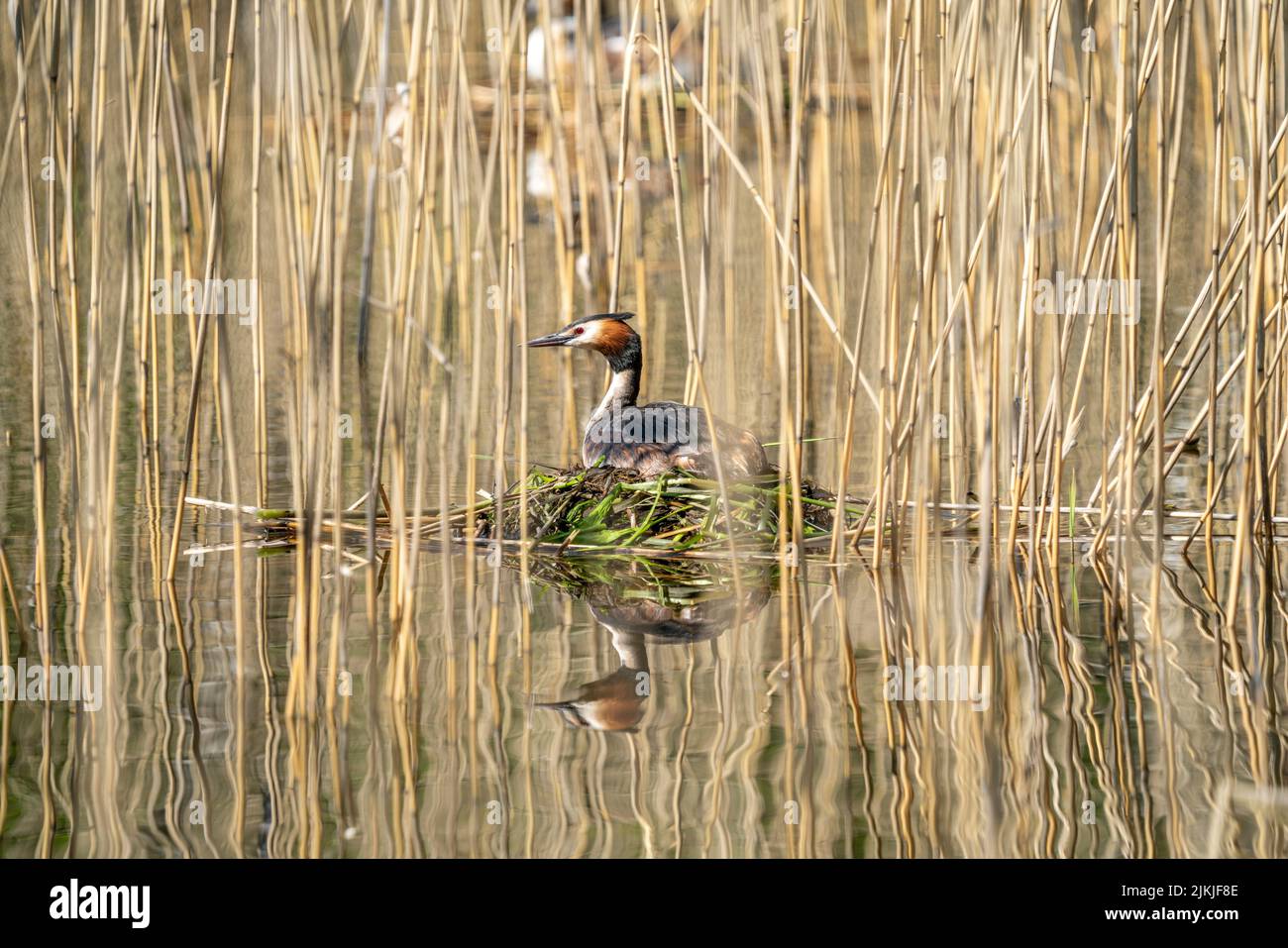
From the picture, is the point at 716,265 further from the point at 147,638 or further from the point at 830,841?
the point at 830,841

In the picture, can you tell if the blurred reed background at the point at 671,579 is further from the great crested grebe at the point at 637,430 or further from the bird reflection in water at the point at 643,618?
the great crested grebe at the point at 637,430

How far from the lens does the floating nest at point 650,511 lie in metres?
4.56

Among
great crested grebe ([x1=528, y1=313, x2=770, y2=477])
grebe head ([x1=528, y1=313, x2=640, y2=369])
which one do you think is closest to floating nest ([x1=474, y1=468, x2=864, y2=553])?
great crested grebe ([x1=528, y1=313, x2=770, y2=477])

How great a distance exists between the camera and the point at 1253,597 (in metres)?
3.91


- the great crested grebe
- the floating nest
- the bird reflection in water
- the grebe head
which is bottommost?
the bird reflection in water

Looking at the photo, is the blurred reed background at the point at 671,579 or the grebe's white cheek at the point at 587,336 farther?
the grebe's white cheek at the point at 587,336

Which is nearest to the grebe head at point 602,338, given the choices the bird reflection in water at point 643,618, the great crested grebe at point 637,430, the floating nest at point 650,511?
the great crested grebe at point 637,430

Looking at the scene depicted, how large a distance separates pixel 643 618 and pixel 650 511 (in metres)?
0.69

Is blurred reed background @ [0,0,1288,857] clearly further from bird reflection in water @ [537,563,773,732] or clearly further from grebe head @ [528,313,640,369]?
grebe head @ [528,313,640,369]

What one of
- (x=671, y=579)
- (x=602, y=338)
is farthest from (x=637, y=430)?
(x=671, y=579)

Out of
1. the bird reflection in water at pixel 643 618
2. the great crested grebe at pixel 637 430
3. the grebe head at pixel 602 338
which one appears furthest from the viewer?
the grebe head at pixel 602 338

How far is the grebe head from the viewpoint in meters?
5.45

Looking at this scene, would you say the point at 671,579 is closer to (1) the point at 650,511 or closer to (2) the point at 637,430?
(1) the point at 650,511

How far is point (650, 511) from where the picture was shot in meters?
4.60
